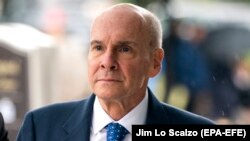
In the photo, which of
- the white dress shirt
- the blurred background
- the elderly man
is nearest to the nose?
the elderly man

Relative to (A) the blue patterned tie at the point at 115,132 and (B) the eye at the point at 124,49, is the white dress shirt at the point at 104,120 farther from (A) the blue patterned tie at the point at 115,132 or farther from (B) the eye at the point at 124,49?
(B) the eye at the point at 124,49

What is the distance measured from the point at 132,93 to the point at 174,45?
90 centimetres

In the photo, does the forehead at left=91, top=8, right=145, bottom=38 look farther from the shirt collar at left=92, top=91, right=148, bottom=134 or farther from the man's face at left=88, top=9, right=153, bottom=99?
the shirt collar at left=92, top=91, right=148, bottom=134

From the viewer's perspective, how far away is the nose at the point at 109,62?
51.5 inches

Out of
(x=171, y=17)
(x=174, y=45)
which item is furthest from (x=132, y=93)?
(x=171, y=17)

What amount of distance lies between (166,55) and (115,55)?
81 cm

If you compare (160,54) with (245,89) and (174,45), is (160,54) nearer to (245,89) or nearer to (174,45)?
(174,45)

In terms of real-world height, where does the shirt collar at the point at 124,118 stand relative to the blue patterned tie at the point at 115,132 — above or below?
above

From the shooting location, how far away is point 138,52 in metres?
1.38

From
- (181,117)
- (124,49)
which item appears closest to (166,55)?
(181,117)

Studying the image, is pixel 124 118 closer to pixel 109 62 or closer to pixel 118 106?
pixel 118 106

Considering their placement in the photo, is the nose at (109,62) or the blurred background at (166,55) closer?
the nose at (109,62)

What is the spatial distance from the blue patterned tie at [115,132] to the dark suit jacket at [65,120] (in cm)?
5

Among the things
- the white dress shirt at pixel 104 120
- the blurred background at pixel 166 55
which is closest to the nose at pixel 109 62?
the white dress shirt at pixel 104 120
